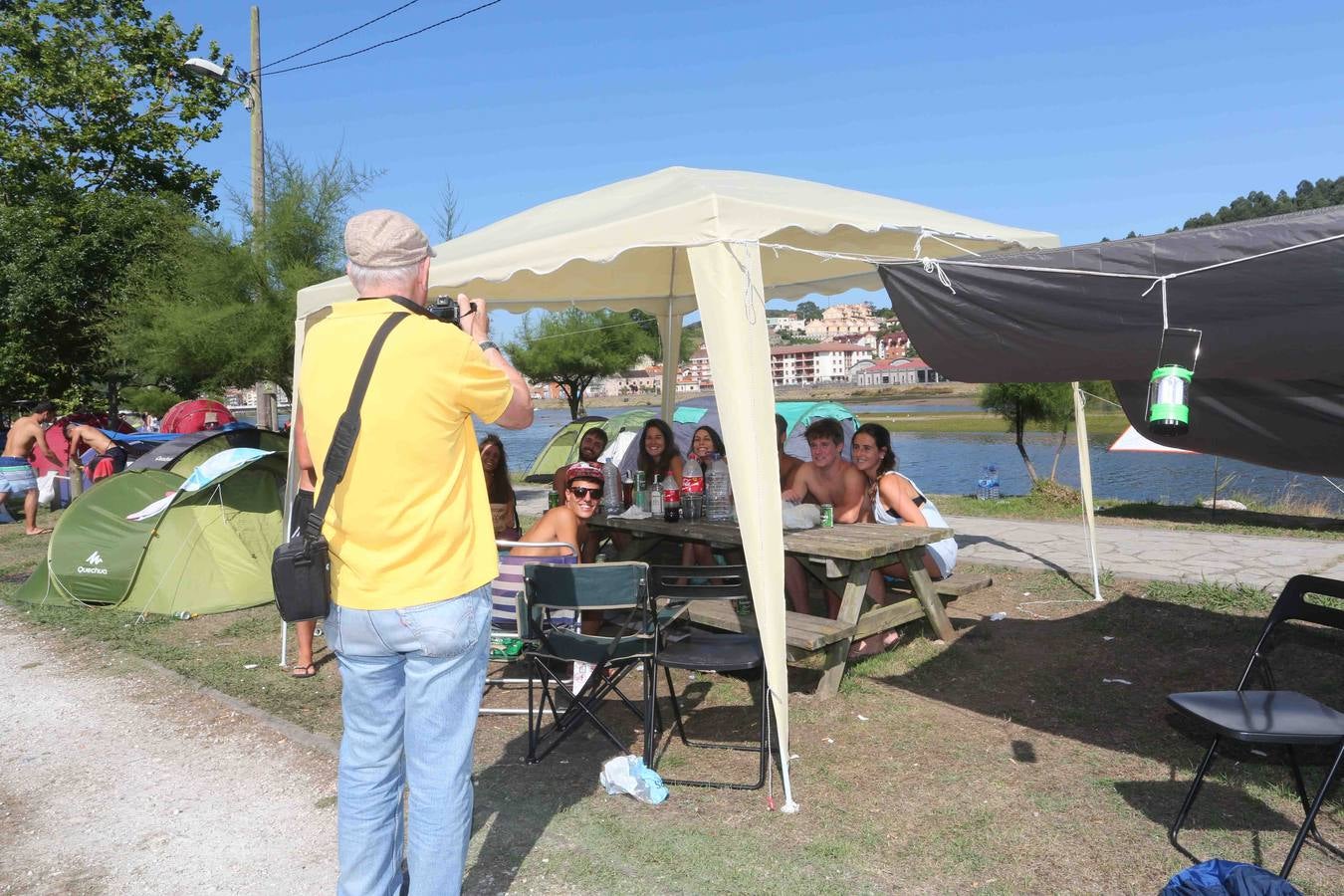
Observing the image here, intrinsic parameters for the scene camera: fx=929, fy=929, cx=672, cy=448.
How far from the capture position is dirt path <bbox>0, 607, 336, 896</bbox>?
3154 mm

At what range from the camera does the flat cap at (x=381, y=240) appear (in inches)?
90.5

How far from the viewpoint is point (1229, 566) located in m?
7.00

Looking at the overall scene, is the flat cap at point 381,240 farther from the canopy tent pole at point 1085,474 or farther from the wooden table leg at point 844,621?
the canopy tent pole at point 1085,474

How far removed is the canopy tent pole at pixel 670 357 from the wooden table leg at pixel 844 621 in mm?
4266

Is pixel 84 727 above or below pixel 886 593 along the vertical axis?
below

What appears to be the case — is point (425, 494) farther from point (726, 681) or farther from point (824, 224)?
point (726, 681)

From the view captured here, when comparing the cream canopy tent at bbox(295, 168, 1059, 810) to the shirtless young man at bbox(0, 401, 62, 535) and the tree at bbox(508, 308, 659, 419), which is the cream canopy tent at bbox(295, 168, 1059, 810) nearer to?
the shirtless young man at bbox(0, 401, 62, 535)

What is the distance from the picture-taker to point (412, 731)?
2.27 m

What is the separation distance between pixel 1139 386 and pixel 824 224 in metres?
1.54

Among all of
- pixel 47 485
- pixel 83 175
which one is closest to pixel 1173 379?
pixel 47 485

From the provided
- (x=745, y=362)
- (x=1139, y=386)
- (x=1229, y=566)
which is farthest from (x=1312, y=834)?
(x=1229, y=566)

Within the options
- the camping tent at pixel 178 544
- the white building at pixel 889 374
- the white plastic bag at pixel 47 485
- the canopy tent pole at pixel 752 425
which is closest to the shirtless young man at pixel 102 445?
the white plastic bag at pixel 47 485

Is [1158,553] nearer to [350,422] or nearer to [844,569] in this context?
[844,569]

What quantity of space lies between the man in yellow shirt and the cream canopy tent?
138 cm
